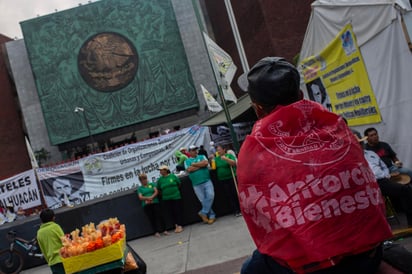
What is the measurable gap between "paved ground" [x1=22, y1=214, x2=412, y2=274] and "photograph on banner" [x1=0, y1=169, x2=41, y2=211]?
16.2 feet

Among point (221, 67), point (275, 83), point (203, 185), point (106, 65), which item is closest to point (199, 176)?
point (203, 185)

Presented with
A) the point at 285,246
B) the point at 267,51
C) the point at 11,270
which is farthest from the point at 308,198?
the point at 267,51

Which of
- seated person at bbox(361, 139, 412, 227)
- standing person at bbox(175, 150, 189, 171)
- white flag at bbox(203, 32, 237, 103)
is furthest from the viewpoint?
standing person at bbox(175, 150, 189, 171)

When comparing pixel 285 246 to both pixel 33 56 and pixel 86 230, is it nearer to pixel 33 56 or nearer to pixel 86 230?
pixel 86 230

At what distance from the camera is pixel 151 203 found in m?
9.51

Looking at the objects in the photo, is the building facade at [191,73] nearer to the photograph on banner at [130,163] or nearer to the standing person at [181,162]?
→ the photograph on banner at [130,163]

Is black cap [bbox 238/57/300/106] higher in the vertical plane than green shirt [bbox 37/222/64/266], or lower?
higher

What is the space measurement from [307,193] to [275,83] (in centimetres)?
48

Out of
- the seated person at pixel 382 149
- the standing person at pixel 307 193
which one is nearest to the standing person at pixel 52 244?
the standing person at pixel 307 193

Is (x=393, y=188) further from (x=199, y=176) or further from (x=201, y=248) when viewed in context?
(x=199, y=176)

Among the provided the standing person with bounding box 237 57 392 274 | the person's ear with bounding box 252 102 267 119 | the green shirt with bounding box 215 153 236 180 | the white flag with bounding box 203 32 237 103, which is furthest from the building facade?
the standing person with bounding box 237 57 392 274

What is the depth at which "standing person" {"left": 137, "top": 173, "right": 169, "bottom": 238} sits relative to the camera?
945cm

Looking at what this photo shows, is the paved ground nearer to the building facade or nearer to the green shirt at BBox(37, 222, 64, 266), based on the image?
the green shirt at BBox(37, 222, 64, 266)

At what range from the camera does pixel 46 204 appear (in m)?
15.1
